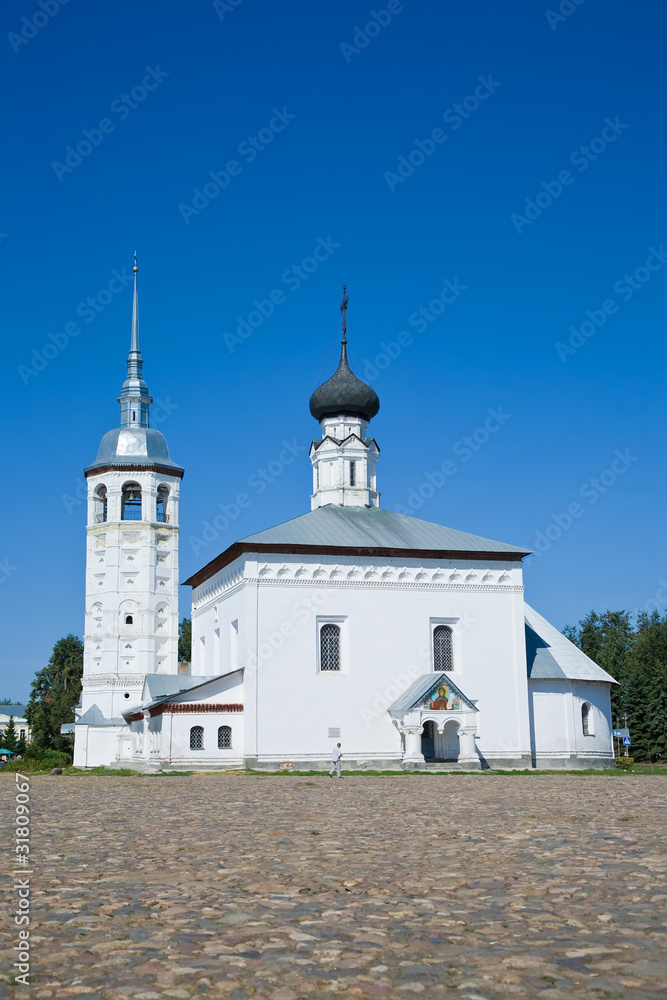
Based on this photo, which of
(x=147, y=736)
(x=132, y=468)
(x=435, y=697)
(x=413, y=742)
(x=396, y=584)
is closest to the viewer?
(x=413, y=742)

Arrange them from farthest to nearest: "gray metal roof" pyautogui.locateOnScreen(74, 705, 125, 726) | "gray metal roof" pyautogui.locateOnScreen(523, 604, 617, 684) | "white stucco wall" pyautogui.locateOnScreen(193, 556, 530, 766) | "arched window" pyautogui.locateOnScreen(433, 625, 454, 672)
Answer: "gray metal roof" pyautogui.locateOnScreen(74, 705, 125, 726), "gray metal roof" pyautogui.locateOnScreen(523, 604, 617, 684), "arched window" pyautogui.locateOnScreen(433, 625, 454, 672), "white stucco wall" pyautogui.locateOnScreen(193, 556, 530, 766)

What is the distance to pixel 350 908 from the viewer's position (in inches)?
231

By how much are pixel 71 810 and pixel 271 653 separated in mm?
16030

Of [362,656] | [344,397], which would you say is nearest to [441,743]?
[362,656]

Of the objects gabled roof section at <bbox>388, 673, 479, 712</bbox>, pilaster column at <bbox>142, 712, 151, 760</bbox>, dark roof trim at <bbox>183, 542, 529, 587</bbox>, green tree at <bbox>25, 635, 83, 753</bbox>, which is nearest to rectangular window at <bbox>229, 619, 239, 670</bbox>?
dark roof trim at <bbox>183, 542, 529, 587</bbox>

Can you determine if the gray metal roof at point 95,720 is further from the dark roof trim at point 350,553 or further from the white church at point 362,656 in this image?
the dark roof trim at point 350,553

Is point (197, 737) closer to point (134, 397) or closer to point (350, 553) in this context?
point (350, 553)

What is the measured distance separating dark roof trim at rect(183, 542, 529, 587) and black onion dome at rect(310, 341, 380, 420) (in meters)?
7.35

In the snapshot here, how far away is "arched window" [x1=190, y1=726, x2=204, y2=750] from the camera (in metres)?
29.0

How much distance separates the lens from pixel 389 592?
31.0 metres

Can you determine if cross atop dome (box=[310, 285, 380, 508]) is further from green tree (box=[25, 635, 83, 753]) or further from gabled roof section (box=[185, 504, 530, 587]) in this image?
green tree (box=[25, 635, 83, 753])

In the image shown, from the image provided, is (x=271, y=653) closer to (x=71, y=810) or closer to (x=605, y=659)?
(x=71, y=810)

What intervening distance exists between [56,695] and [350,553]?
3604cm

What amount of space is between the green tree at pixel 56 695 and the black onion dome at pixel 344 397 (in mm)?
21068
